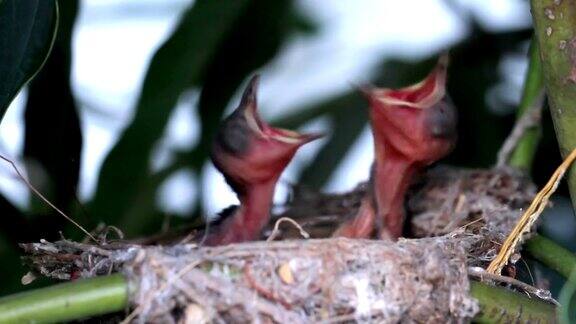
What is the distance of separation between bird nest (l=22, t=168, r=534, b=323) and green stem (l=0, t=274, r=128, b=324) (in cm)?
6

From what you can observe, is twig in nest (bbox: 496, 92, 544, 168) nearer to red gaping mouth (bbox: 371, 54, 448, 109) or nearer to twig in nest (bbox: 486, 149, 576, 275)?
red gaping mouth (bbox: 371, 54, 448, 109)

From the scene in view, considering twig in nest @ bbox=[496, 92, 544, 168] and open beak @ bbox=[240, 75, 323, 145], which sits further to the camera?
twig in nest @ bbox=[496, 92, 544, 168]

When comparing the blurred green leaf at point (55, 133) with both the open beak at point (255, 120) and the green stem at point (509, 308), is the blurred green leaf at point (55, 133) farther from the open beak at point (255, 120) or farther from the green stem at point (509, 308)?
the green stem at point (509, 308)

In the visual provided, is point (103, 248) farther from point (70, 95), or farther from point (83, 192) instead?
point (83, 192)

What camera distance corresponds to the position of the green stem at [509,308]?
137cm

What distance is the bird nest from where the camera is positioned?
4.43 ft

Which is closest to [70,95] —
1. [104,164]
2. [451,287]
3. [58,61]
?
[58,61]

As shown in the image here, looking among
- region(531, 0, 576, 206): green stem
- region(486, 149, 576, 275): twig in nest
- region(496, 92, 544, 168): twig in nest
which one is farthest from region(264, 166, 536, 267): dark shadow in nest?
region(531, 0, 576, 206): green stem

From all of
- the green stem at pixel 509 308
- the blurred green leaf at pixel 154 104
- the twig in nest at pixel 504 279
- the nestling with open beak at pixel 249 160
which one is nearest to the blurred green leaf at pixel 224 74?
the blurred green leaf at pixel 154 104

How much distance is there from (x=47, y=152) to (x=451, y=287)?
86cm

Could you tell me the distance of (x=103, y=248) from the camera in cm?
159

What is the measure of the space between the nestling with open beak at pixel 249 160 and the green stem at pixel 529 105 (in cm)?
45

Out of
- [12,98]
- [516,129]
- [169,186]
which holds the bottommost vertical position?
[169,186]

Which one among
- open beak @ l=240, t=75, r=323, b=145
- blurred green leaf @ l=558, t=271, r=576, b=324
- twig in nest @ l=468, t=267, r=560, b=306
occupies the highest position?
blurred green leaf @ l=558, t=271, r=576, b=324
